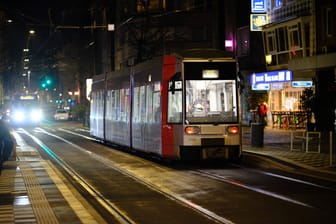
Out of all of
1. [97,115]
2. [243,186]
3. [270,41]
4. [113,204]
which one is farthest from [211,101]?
[270,41]

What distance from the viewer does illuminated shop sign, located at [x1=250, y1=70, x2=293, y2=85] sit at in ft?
122

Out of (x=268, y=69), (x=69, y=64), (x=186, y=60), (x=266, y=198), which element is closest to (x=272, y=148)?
(x=186, y=60)

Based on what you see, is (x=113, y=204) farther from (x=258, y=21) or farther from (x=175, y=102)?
(x=258, y=21)

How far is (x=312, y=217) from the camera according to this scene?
1025cm

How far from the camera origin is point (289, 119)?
129 ft

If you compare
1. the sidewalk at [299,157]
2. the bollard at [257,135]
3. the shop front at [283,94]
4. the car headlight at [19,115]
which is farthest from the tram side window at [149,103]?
the car headlight at [19,115]

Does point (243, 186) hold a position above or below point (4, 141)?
below

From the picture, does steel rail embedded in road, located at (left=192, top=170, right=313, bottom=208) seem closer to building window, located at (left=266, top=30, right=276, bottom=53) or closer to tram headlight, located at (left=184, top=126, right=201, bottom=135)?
tram headlight, located at (left=184, top=126, right=201, bottom=135)

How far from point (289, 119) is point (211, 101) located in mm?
21783

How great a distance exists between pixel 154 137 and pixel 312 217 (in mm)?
10069

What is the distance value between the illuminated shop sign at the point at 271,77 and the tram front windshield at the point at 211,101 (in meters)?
18.5

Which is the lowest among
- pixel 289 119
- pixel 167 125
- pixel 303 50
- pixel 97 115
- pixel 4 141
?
pixel 4 141

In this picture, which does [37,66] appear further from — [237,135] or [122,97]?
[237,135]

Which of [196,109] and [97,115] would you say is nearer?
[196,109]
